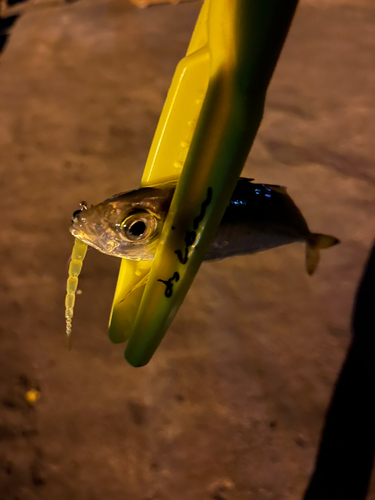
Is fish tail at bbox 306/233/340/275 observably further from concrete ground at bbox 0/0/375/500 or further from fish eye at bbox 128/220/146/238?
fish eye at bbox 128/220/146/238

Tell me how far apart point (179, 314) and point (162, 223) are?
736 mm

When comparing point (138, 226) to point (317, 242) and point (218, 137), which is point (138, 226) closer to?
point (218, 137)

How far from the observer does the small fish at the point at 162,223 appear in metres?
0.72

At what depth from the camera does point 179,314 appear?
1392 millimetres

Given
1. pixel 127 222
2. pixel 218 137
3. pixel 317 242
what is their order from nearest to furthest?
pixel 218 137
pixel 127 222
pixel 317 242

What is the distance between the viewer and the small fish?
72cm

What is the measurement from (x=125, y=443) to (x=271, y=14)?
124 cm

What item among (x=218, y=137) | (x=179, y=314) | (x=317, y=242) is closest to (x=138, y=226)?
(x=218, y=137)

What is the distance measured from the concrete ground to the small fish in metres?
0.49

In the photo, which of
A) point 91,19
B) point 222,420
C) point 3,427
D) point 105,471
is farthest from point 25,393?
point 91,19

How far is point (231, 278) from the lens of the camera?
1.44m

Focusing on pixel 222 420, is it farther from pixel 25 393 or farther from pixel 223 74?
pixel 223 74

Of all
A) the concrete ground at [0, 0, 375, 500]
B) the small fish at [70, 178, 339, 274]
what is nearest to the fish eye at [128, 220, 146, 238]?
the small fish at [70, 178, 339, 274]

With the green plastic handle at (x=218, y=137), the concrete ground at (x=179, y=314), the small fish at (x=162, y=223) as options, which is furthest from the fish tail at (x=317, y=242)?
the green plastic handle at (x=218, y=137)
